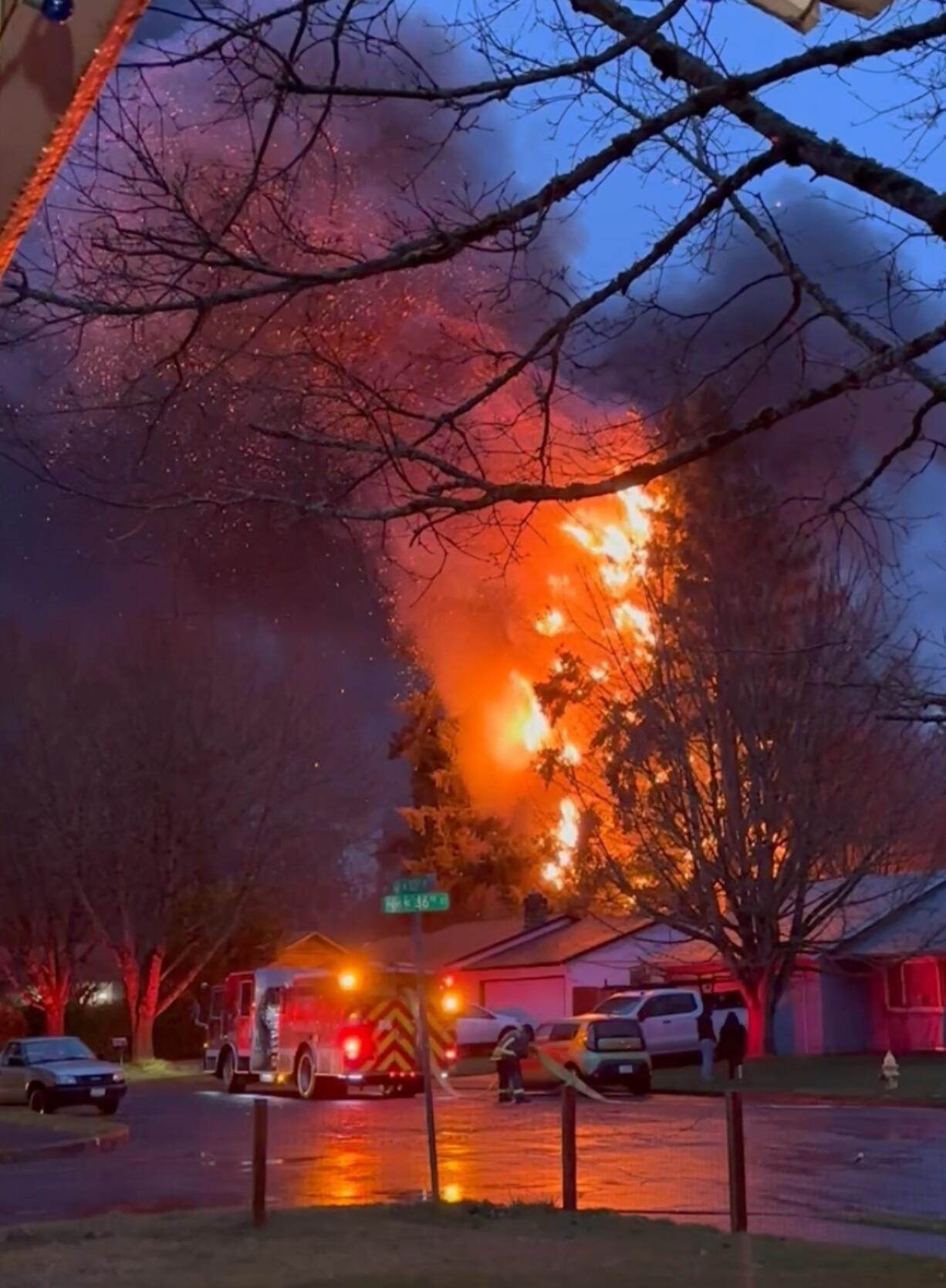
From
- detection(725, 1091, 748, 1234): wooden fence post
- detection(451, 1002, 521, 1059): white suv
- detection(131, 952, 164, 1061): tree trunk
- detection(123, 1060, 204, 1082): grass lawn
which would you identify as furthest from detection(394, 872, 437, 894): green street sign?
detection(131, 952, 164, 1061): tree trunk

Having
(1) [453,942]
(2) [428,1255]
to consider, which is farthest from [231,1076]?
(2) [428,1255]

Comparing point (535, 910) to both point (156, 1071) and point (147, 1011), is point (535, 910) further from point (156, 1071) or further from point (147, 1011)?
point (156, 1071)

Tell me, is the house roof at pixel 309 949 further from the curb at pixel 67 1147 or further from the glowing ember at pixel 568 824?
the curb at pixel 67 1147

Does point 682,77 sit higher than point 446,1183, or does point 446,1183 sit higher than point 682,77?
point 682,77

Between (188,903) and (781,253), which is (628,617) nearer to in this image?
(188,903)

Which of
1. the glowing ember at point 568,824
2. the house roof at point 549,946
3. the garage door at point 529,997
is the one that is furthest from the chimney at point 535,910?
the glowing ember at point 568,824

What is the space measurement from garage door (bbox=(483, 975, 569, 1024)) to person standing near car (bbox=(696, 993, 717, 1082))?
33.0 feet

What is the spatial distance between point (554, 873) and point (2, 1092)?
17.2 metres

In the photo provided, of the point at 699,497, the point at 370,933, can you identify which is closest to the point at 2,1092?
the point at 699,497

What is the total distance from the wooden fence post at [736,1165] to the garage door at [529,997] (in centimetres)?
3550

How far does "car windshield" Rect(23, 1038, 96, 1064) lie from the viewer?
2848 cm

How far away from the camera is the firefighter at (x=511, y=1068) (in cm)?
2784

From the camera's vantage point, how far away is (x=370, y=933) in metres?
76.9

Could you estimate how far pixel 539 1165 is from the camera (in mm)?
16594
